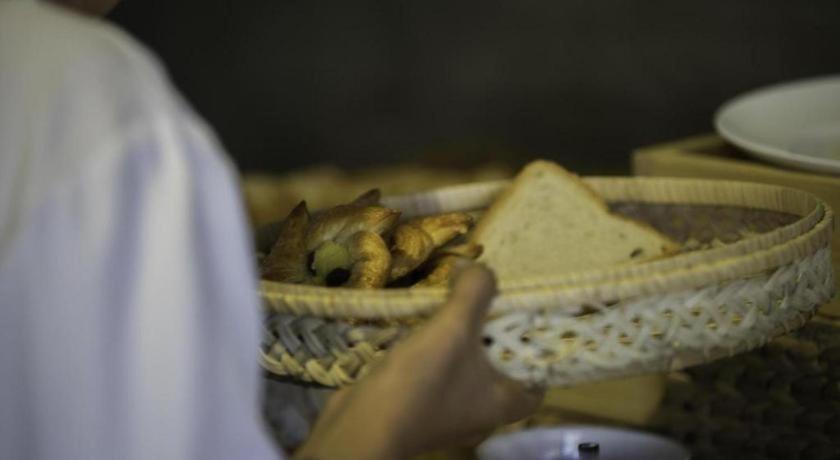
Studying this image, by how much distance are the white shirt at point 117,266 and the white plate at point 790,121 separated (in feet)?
2.81

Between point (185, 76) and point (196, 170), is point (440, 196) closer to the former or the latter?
point (196, 170)

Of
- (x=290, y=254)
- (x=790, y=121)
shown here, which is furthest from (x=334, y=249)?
(x=790, y=121)

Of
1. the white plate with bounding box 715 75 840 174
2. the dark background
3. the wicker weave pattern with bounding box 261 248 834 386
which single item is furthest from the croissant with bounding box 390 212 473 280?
the dark background

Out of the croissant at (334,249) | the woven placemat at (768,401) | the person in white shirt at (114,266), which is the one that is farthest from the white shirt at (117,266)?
the woven placemat at (768,401)

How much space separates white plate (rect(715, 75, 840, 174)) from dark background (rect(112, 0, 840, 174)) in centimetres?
136

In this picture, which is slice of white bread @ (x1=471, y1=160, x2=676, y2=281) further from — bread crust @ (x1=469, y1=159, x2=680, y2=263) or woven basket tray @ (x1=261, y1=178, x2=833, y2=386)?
woven basket tray @ (x1=261, y1=178, x2=833, y2=386)

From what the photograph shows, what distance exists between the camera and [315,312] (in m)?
0.87

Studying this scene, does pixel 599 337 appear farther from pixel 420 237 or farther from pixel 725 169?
pixel 725 169

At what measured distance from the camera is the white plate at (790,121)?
1378mm

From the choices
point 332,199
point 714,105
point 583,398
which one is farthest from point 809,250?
point 714,105

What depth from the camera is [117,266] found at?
53 centimetres

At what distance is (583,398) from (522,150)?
2087 millimetres

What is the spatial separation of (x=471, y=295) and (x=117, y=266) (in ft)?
0.86

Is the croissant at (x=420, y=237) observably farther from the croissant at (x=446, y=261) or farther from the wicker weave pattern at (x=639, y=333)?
the wicker weave pattern at (x=639, y=333)
